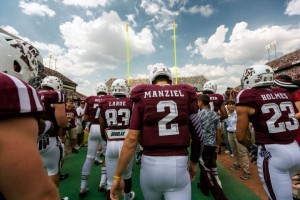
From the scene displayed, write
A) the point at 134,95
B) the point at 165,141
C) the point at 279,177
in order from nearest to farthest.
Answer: the point at 165,141, the point at 134,95, the point at 279,177

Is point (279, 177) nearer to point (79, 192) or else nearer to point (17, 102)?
point (17, 102)

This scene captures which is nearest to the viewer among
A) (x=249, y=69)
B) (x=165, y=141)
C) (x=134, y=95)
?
(x=165, y=141)

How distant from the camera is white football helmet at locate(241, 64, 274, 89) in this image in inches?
105

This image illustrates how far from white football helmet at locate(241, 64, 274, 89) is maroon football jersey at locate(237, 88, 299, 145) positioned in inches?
8.4

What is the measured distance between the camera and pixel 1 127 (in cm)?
71

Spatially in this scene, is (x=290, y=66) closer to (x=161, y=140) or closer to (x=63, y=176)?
(x=63, y=176)

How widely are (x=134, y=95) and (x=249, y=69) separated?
180cm

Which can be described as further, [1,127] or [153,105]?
[153,105]

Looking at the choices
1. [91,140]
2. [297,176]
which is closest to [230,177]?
[297,176]

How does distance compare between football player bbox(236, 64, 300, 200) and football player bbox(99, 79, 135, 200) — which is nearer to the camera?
football player bbox(236, 64, 300, 200)

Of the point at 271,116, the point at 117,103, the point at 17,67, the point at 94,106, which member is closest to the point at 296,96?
the point at 271,116

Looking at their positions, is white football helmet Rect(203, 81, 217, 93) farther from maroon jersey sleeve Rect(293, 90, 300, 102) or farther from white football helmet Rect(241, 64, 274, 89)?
white football helmet Rect(241, 64, 274, 89)

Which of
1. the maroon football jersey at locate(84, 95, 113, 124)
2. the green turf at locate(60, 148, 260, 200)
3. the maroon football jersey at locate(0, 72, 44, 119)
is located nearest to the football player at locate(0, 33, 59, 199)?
the maroon football jersey at locate(0, 72, 44, 119)

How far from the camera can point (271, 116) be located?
93.9 inches
